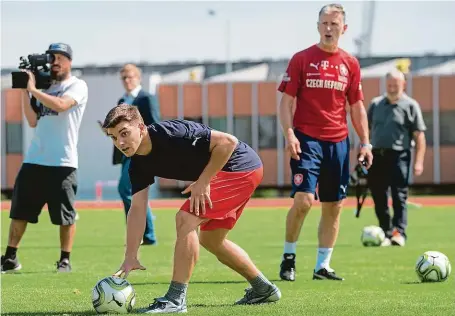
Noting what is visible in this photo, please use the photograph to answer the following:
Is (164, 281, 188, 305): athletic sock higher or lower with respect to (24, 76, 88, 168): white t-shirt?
lower

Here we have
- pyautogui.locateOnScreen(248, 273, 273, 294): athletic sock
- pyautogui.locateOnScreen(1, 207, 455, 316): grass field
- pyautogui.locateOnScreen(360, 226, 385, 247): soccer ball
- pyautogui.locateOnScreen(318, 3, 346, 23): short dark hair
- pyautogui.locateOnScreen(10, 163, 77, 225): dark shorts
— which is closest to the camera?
pyautogui.locateOnScreen(1, 207, 455, 316): grass field

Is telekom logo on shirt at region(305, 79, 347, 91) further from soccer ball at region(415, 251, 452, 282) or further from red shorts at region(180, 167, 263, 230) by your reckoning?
red shorts at region(180, 167, 263, 230)

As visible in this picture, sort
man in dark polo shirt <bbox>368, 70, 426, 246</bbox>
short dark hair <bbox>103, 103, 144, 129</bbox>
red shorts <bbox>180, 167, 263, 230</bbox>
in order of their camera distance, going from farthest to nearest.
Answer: man in dark polo shirt <bbox>368, 70, 426, 246</bbox>
red shorts <bbox>180, 167, 263, 230</bbox>
short dark hair <bbox>103, 103, 144, 129</bbox>

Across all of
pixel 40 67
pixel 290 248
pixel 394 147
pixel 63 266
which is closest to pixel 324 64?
pixel 290 248

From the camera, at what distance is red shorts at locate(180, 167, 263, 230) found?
26.5 ft

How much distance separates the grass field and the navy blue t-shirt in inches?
39.6

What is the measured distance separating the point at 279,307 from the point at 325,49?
315 cm

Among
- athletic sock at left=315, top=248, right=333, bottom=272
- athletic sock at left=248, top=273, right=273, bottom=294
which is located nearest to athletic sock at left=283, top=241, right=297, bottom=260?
athletic sock at left=315, top=248, right=333, bottom=272

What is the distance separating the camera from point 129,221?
8.05m

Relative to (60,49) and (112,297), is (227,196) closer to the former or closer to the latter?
(112,297)

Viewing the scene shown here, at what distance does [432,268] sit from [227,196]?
3.10 meters

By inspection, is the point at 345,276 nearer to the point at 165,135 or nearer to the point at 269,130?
the point at 165,135

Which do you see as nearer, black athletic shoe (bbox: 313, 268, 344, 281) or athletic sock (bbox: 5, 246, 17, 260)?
black athletic shoe (bbox: 313, 268, 344, 281)

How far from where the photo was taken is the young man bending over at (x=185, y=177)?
7.80 m
